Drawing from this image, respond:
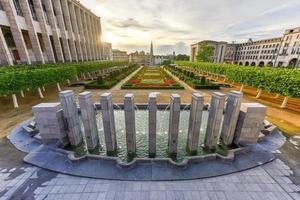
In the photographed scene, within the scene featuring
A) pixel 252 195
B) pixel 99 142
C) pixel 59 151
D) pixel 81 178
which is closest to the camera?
pixel 252 195

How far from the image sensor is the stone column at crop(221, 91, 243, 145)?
342 inches

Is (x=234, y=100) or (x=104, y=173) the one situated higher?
(x=234, y=100)

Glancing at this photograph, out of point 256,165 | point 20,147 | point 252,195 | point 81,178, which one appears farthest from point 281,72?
point 20,147

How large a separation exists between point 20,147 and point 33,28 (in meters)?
30.1


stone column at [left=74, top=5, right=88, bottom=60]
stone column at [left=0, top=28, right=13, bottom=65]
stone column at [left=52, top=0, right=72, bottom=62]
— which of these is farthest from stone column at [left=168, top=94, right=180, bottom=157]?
stone column at [left=74, top=5, right=88, bottom=60]

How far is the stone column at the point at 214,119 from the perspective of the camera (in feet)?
28.0

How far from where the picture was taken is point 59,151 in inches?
328

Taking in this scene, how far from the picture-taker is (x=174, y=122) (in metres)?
8.24

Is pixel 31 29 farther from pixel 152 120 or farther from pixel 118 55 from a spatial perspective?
pixel 118 55

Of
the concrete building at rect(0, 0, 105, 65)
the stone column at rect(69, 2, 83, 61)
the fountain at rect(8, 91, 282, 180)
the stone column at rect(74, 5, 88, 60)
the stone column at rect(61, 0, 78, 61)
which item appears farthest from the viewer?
the stone column at rect(74, 5, 88, 60)

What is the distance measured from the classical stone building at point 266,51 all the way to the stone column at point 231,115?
8646cm

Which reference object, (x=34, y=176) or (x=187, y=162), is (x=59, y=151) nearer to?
(x=34, y=176)

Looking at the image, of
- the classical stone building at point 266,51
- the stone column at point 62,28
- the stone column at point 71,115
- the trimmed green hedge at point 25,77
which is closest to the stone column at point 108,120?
the stone column at point 71,115

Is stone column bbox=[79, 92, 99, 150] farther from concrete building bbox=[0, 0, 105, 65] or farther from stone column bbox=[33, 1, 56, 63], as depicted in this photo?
stone column bbox=[33, 1, 56, 63]
